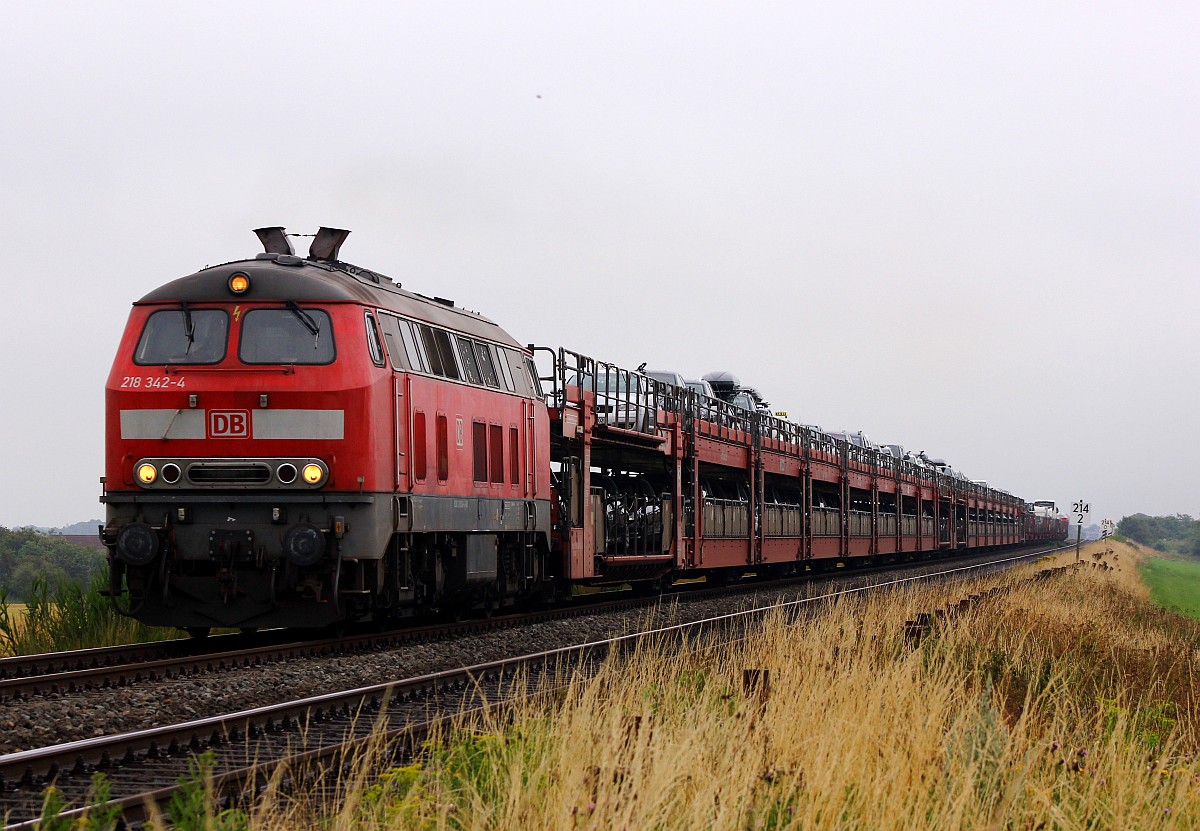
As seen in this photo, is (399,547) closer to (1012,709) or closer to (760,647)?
(760,647)

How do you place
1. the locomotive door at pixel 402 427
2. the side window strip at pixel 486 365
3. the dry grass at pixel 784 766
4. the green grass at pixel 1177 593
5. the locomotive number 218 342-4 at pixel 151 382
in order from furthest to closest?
1. the green grass at pixel 1177 593
2. the side window strip at pixel 486 365
3. the locomotive door at pixel 402 427
4. the locomotive number 218 342-4 at pixel 151 382
5. the dry grass at pixel 784 766

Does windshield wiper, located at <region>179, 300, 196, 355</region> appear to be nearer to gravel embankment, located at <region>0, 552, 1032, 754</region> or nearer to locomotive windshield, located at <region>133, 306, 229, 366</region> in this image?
locomotive windshield, located at <region>133, 306, 229, 366</region>

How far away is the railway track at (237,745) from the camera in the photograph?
6.90 meters

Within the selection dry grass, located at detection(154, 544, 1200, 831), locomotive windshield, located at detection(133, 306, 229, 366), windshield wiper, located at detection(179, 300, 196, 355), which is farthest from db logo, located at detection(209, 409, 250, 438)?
dry grass, located at detection(154, 544, 1200, 831)

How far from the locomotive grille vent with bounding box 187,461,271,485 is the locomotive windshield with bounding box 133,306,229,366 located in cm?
104

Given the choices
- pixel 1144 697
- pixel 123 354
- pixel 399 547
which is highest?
pixel 123 354

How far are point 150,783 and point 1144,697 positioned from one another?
8.39 m

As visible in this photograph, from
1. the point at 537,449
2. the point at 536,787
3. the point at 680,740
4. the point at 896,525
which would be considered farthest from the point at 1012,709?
the point at 896,525

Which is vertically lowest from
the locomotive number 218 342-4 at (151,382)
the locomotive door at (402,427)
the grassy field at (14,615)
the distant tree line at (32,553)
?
the distant tree line at (32,553)

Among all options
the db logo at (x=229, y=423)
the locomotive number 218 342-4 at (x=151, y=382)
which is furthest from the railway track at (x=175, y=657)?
the locomotive number 218 342-4 at (x=151, y=382)

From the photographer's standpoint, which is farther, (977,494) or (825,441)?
(977,494)

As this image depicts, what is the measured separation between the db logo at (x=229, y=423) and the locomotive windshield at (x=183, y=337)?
1.88 feet

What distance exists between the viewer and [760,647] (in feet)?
39.0

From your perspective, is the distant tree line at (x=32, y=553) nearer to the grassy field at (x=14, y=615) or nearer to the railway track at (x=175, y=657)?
the grassy field at (x=14, y=615)
